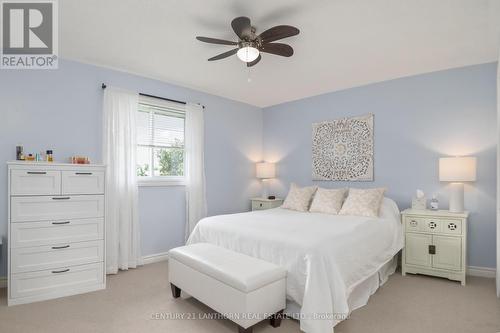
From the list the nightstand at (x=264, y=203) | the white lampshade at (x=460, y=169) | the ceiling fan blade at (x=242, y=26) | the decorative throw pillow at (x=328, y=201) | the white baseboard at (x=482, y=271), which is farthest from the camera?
the nightstand at (x=264, y=203)

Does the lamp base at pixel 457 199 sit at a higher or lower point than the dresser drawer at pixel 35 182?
lower

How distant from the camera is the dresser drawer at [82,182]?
2.83 meters

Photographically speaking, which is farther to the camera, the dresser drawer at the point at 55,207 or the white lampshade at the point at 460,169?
the white lampshade at the point at 460,169

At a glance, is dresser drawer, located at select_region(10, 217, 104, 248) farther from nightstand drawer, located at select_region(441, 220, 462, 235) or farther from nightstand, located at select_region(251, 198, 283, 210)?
nightstand drawer, located at select_region(441, 220, 462, 235)

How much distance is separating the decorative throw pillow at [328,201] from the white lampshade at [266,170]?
4.31 feet

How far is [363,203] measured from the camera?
11.3 ft

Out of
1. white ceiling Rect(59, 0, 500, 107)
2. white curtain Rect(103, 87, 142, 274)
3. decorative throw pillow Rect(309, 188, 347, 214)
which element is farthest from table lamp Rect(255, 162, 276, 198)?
white curtain Rect(103, 87, 142, 274)

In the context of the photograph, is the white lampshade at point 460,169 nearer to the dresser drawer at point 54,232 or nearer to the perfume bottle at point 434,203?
the perfume bottle at point 434,203

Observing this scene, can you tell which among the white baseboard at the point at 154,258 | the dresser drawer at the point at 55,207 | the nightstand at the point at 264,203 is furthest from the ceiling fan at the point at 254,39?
the white baseboard at the point at 154,258

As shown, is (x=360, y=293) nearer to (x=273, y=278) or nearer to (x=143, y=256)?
(x=273, y=278)

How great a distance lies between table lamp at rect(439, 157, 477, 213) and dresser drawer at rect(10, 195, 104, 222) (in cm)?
382

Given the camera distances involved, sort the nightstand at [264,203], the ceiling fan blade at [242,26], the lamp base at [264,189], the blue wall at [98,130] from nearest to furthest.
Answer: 1. the ceiling fan blade at [242,26]
2. the blue wall at [98,130]
3. the nightstand at [264,203]
4. the lamp base at [264,189]

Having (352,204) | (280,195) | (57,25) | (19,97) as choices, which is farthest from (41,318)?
(280,195)

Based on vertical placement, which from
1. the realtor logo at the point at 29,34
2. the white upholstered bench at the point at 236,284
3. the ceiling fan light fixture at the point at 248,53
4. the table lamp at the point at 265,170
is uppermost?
the realtor logo at the point at 29,34
